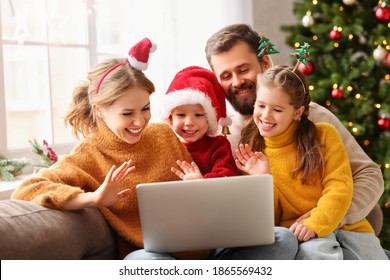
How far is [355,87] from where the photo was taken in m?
3.24

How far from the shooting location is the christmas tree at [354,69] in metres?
3.14

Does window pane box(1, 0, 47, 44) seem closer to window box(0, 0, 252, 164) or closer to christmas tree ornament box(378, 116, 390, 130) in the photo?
window box(0, 0, 252, 164)

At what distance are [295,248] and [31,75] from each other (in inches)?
58.5

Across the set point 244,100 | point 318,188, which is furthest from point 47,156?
point 318,188

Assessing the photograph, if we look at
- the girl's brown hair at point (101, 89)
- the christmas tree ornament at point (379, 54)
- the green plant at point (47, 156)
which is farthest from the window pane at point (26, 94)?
the christmas tree ornament at point (379, 54)

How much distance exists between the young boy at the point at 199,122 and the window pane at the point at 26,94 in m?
0.83

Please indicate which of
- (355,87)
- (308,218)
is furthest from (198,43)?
(308,218)

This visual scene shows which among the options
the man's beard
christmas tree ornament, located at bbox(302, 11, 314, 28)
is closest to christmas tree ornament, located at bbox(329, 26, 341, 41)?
christmas tree ornament, located at bbox(302, 11, 314, 28)

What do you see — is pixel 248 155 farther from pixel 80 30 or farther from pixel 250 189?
pixel 80 30

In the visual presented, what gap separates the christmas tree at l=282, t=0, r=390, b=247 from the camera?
3.14 m

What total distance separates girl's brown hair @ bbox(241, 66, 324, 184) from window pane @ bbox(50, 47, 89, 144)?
1.18 metres

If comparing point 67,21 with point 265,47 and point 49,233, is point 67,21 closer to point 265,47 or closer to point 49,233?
point 265,47

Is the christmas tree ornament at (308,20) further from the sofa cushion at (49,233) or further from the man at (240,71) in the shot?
the sofa cushion at (49,233)

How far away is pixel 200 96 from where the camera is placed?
1.92 m
